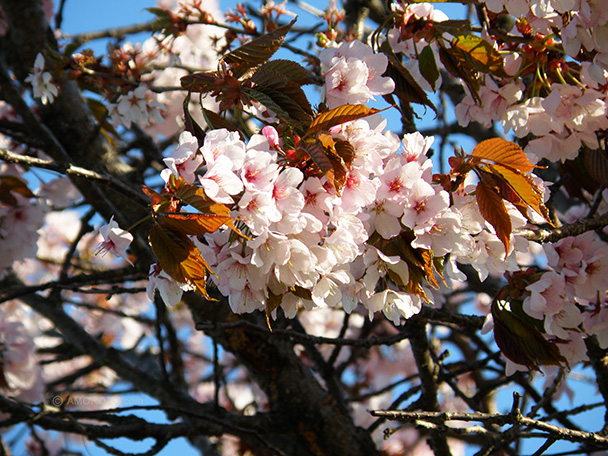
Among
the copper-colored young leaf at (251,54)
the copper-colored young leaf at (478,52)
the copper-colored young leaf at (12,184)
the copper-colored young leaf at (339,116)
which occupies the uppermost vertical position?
the copper-colored young leaf at (12,184)

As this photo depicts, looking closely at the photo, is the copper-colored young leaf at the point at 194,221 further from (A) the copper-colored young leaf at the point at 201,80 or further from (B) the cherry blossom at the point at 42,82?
(B) the cherry blossom at the point at 42,82

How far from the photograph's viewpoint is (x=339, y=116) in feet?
2.63

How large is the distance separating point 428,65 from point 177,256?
2.29 ft

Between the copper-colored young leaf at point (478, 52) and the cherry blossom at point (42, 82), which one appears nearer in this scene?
the copper-colored young leaf at point (478, 52)

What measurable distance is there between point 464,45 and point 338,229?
565 mm

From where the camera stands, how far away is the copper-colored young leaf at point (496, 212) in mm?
873

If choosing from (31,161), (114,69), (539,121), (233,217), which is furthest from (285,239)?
(114,69)

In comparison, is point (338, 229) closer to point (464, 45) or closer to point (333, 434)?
point (464, 45)

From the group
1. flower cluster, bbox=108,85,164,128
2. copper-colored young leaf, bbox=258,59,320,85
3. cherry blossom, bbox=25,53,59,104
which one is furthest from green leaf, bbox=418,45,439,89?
cherry blossom, bbox=25,53,59,104

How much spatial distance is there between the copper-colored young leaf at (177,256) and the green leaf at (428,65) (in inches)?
26.1

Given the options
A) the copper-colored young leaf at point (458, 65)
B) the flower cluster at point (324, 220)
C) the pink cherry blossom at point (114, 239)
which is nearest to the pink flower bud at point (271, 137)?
the flower cluster at point (324, 220)

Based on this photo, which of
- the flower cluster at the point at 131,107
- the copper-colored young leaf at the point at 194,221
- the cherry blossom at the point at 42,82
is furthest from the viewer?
the flower cluster at the point at 131,107

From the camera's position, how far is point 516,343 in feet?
3.77

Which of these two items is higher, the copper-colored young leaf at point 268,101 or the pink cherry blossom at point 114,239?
the copper-colored young leaf at point 268,101
